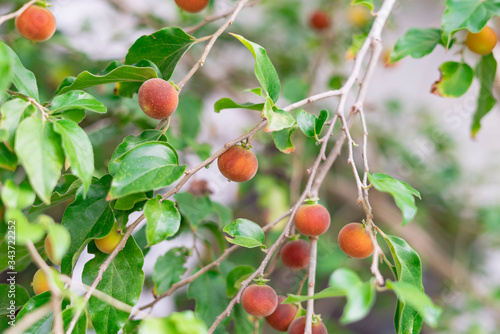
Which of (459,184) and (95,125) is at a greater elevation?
(95,125)

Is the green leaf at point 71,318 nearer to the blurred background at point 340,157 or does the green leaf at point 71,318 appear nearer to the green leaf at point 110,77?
the green leaf at point 110,77

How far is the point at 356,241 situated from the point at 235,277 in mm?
212

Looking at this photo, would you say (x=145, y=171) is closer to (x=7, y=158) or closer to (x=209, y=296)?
(x=7, y=158)

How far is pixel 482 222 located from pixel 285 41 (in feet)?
3.09

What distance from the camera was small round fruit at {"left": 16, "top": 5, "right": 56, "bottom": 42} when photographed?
56cm

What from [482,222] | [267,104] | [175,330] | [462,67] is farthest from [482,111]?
[482,222]

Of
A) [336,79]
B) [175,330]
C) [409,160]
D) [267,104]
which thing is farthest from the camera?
[409,160]

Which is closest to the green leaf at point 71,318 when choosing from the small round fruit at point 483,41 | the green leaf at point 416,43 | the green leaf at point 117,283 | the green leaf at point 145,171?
the green leaf at point 117,283

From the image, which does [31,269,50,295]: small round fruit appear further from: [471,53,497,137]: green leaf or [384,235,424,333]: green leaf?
[471,53,497,137]: green leaf

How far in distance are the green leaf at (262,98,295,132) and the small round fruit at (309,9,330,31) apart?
93 centimetres

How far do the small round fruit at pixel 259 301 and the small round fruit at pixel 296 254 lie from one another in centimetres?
9

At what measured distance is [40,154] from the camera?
0.39 meters

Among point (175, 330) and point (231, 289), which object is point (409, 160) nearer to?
point (231, 289)

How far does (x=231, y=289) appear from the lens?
0.64 metres
